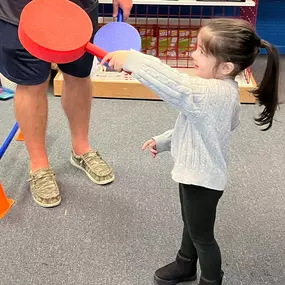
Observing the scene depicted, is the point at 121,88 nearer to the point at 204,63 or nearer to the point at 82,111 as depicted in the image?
the point at 82,111

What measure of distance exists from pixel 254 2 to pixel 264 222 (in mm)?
1254

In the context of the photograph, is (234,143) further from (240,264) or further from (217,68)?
(217,68)

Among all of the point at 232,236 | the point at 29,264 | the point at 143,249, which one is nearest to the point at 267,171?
the point at 232,236

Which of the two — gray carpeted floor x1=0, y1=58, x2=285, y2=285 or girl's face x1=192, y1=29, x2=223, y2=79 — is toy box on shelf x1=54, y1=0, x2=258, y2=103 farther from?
girl's face x1=192, y1=29, x2=223, y2=79

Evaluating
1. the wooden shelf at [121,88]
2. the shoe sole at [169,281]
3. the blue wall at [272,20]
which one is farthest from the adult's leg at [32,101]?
the blue wall at [272,20]

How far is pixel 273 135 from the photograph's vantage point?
1.94 m

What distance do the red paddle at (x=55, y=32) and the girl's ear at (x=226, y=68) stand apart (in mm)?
243

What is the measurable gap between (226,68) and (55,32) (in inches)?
14.8

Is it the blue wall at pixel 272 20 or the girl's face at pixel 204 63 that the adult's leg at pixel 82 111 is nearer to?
the girl's face at pixel 204 63

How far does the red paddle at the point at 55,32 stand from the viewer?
0.94 meters

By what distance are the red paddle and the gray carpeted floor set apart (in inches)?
23.2

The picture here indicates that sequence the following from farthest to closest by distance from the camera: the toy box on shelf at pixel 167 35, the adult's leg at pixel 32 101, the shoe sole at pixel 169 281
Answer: the toy box on shelf at pixel 167 35, the adult's leg at pixel 32 101, the shoe sole at pixel 169 281

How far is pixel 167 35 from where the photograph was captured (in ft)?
8.20

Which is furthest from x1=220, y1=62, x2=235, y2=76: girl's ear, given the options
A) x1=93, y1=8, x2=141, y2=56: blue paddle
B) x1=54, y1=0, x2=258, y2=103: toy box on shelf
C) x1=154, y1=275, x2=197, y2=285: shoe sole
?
x1=54, y1=0, x2=258, y2=103: toy box on shelf
